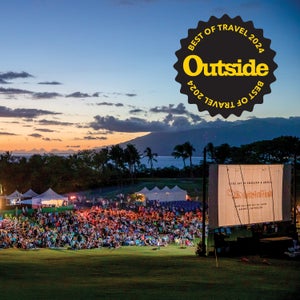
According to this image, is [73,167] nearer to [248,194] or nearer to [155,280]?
[248,194]

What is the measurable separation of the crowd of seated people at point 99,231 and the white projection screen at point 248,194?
21.9 ft

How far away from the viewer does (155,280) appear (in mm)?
11734

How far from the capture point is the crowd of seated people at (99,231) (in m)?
24.9

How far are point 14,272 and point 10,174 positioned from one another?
6224 centimetres

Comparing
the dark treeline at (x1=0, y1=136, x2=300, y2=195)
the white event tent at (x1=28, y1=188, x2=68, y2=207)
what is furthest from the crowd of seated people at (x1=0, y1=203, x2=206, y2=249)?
the dark treeline at (x1=0, y1=136, x2=300, y2=195)

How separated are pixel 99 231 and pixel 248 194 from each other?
10.7m

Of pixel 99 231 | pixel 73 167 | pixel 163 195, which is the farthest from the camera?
pixel 73 167

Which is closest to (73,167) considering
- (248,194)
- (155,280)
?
(248,194)

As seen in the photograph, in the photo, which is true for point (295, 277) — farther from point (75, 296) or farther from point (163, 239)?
point (163, 239)

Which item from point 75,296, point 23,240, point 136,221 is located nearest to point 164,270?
point 75,296

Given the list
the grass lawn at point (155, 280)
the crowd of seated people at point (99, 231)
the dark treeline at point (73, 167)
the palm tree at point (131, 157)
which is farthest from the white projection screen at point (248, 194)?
the palm tree at point (131, 157)

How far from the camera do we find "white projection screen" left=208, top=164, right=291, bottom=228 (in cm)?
1855

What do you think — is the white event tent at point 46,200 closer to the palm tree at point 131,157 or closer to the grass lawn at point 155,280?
the grass lawn at point 155,280

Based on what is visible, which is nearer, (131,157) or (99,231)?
(99,231)
